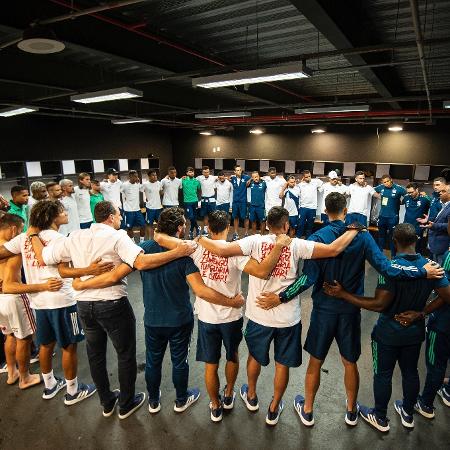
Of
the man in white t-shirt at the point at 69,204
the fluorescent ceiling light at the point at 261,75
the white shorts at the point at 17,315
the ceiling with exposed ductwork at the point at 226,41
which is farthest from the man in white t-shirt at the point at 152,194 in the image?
the white shorts at the point at 17,315

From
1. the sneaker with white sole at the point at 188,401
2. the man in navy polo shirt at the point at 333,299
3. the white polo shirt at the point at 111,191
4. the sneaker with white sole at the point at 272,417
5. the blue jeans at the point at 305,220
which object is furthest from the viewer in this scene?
the blue jeans at the point at 305,220

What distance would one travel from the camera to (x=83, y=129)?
10531 mm

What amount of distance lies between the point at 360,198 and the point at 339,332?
557cm

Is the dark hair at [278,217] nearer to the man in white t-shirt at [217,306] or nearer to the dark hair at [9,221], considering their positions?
the man in white t-shirt at [217,306]

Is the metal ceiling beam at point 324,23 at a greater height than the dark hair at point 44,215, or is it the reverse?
the metal ceiling beam at point 324,23

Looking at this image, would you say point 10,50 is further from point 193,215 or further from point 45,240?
point 193,215

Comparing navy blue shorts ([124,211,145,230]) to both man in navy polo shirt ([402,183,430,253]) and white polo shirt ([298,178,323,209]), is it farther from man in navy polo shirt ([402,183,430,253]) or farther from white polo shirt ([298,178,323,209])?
man in navy polo shirt ([402,183,430,253])

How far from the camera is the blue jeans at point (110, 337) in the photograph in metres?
2.27

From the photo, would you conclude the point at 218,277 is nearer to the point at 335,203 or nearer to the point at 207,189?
the point at 335,203

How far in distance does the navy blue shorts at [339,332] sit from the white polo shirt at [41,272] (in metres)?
1.94

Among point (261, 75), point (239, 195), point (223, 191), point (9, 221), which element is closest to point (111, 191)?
point (223, 191)

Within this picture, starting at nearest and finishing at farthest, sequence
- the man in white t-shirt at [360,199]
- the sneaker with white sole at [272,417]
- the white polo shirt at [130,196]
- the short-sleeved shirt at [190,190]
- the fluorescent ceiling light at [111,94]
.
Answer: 1. the sneaker with white sole at [272,417]
2. the fluorescent ceiling light at [111,94]
3. the man in white t-shirt at [360,199]
4. the white polo shirt at [130,196]
5. the short-sleeved shirt at [190,190]

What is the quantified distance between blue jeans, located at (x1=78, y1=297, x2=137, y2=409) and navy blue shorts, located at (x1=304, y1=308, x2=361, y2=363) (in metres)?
1.39

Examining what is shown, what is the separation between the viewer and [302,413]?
8.21 ft
